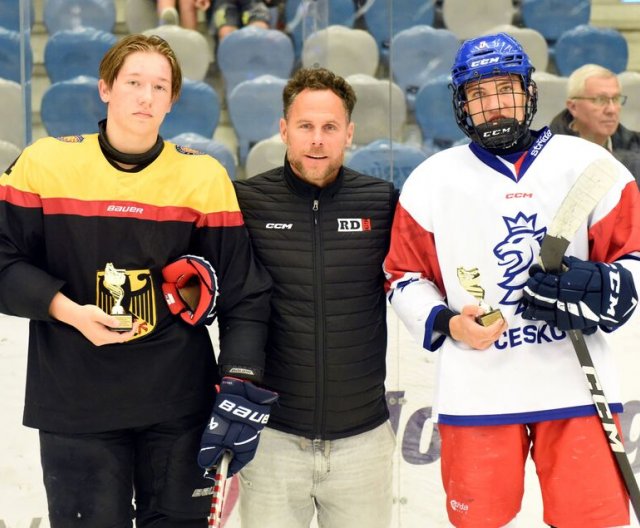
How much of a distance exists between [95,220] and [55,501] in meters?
0.56

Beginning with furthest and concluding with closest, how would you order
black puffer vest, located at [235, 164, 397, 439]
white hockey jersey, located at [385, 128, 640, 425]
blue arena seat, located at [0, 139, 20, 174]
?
blue arena seat, located at [0, 139, 20, 174], black puffer vest, located at [235, 164, 397, 439], white hockey jersey, located at [385, 128, 640, 425]

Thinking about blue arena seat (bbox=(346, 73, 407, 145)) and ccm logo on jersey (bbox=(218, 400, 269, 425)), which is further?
blue arena seat (bbox=(346, 73, 407, 145))

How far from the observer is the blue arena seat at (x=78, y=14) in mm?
2826

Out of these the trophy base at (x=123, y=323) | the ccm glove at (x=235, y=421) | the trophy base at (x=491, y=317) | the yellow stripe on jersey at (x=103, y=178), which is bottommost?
the ccm glove at (x=235, y=421)

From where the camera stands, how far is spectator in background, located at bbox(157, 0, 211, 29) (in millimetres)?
2936

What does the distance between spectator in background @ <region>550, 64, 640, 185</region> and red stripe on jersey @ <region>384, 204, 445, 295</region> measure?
1.01m

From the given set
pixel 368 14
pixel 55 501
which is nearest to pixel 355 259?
pixel 55 501

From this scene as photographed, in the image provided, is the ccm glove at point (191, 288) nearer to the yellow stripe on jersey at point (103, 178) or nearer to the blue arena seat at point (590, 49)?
the yellow stripe on jersey at point (103, 178)

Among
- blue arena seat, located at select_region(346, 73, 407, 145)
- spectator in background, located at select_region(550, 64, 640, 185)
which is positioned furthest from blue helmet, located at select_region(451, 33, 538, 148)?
blue arena seat, located at select_region(346, 73, 407, 145)

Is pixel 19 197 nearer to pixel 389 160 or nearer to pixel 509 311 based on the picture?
pixel 509 311

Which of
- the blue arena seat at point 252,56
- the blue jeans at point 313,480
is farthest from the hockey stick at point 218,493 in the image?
the blue arena seat at point 252,56

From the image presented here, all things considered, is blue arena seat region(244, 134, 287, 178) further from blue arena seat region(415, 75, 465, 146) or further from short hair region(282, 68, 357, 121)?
short hair region(282, 68, 357, 121)

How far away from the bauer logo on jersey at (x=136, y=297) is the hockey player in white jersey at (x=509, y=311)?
0.50m

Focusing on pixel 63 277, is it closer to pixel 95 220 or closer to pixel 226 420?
pixel 95 220
